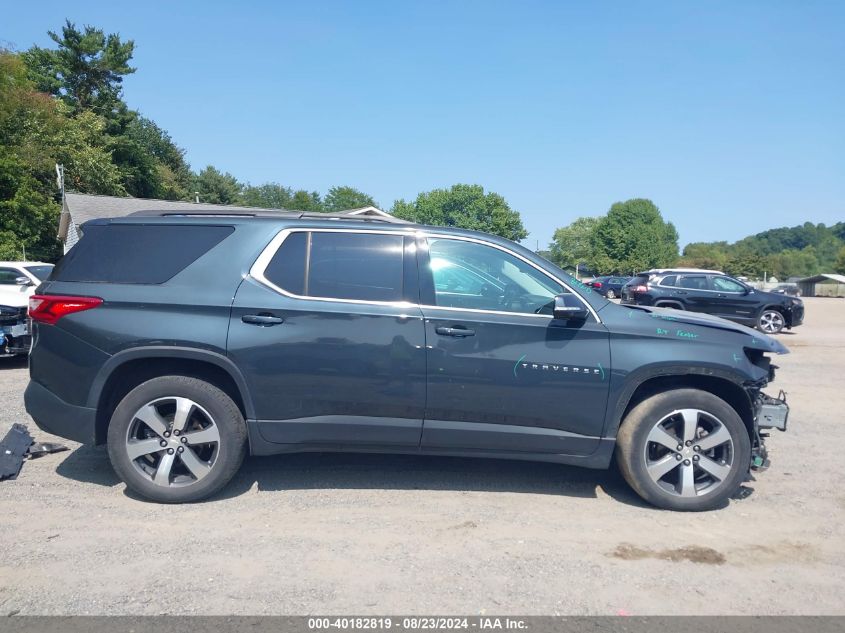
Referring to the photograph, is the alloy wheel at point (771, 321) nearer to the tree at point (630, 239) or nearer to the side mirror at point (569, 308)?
the side mirror at point (569, 308)

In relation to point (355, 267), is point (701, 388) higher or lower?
lower

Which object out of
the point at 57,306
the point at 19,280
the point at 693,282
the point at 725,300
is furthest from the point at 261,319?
the point at 725,300

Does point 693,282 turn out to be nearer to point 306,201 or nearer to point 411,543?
point 411,543

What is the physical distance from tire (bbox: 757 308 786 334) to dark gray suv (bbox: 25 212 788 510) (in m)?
14.7

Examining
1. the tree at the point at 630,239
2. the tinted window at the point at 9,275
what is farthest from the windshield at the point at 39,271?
the tree at the point at 630,239

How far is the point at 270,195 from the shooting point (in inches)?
4230

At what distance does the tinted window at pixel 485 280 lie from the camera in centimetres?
449

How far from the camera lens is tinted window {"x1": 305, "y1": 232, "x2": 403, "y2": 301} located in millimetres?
4469

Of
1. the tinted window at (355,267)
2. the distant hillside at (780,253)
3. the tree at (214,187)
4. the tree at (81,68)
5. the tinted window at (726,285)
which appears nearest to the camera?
the tinted window at (355,267)

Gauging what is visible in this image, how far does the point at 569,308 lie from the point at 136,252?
304cm

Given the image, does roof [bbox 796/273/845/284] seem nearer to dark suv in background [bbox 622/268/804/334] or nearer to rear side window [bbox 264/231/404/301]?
→ dark suv in background [bbox 622/268/804/334]

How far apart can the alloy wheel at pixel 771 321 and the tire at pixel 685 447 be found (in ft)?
48.8

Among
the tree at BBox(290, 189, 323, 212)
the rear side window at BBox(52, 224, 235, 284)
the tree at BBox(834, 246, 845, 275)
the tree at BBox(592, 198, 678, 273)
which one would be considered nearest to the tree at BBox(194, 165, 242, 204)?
the tree at BBox(290, 189, 323, 212)

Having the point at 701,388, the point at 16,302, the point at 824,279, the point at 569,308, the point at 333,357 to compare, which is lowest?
the point at 16,302
